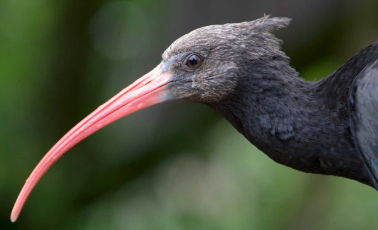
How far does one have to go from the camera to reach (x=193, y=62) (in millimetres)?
3020

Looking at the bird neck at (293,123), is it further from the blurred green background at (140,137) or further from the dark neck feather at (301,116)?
the blurred green background at (140,137)

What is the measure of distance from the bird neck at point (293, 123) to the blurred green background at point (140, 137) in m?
2.52

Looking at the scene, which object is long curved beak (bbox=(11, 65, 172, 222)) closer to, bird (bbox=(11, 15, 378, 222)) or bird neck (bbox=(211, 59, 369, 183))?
bird (bbox=(11, 15, 378, 222))

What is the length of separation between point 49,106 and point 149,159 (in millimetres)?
1529

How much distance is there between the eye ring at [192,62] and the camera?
9.86ft

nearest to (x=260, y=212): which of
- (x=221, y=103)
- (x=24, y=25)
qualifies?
(x=221, y=103)

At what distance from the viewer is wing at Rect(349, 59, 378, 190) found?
2613 millimetres

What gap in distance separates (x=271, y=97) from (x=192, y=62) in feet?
1.85

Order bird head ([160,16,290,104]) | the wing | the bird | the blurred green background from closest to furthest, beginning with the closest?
the wing → the bird → bird head ([160,16,290,104]) → the blurred green background

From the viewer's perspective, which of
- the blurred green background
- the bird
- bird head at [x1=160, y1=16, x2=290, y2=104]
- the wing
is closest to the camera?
the wing

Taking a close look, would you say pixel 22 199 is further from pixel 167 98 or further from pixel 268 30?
pixel 268 30

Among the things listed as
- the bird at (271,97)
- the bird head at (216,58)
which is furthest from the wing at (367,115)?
the bird head at (216,58)

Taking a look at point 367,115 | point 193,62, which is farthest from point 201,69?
point 367,115

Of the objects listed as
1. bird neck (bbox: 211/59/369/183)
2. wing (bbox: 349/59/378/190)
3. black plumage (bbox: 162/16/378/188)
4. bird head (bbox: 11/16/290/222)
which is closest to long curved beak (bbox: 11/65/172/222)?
bird head (bbox: 11/16/290/222)
